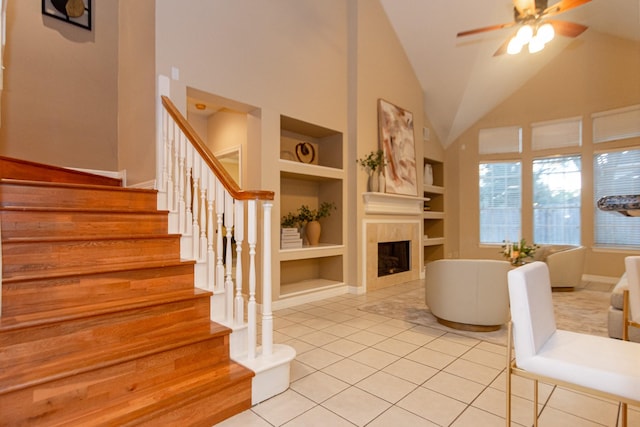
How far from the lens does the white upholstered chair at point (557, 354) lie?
116cm

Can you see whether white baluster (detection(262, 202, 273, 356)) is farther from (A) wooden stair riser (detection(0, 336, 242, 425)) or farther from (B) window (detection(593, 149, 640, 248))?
(B) window (detection(593, 149, 640, 248))

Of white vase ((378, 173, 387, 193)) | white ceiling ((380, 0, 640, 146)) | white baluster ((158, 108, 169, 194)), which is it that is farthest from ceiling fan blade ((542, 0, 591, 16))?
white baluster ((158, 108, 169, 194))

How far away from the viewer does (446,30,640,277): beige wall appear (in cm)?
548

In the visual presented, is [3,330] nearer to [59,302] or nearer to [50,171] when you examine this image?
[59,302]

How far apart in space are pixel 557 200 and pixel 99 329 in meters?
7.21

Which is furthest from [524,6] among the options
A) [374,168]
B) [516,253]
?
[516,253]

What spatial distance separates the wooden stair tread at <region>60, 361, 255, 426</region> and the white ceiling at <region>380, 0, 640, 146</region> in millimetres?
5629

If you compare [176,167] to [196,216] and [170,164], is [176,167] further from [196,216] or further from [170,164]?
[196,216]

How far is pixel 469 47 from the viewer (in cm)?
520

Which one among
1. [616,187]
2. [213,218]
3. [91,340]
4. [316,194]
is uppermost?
[616,187]

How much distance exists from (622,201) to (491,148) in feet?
22.1

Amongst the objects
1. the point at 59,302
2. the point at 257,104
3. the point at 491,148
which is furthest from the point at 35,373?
the point at 491,148

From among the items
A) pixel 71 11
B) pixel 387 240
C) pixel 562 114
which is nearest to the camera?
pixel 71 11

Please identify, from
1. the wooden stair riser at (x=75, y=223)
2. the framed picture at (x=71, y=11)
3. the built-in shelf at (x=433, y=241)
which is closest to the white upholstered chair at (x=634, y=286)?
the wooden stair riser at (x=75, y=223)
